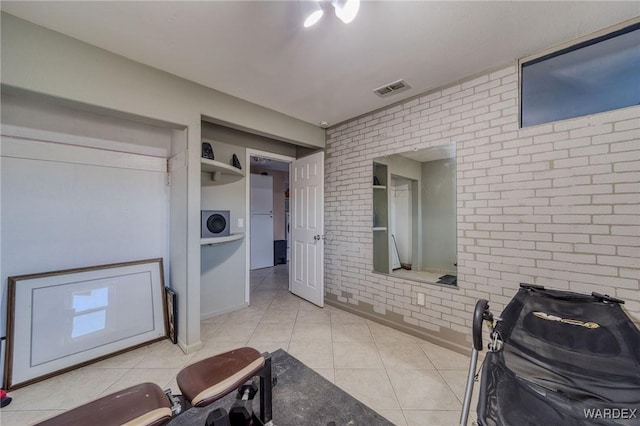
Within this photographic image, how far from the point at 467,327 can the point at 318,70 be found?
270 cm

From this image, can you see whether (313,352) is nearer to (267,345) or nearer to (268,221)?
(267,345)

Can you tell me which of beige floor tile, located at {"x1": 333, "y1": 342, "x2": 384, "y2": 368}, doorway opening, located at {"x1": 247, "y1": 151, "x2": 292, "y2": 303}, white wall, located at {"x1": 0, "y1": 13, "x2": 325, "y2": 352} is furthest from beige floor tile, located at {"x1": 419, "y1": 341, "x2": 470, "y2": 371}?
doorway opening, located at {"x1": 247, "y1": 151, "x2": 292, "y2": 303}

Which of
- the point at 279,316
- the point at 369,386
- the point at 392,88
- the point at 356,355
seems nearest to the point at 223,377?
the point at 369,386

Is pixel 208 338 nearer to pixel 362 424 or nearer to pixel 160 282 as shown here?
pixel 160 282

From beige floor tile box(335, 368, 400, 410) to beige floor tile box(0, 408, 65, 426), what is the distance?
182cm

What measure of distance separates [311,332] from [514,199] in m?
2.29

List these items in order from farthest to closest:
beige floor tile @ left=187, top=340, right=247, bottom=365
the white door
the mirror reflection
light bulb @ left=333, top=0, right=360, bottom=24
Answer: the white door < the mirror reflection < beige floor tile @ left=187, top=340, right=247, bottom=365 < light bulb @ left=333, top=0, right=360, bottom=24

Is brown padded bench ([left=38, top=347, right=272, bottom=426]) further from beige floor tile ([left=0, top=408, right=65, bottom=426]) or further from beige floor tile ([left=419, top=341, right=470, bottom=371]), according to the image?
beige floor tile ([left=419, top=341, right=470, bottom=371])

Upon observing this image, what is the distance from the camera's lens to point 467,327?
214cm

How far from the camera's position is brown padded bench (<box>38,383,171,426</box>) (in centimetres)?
A: 82

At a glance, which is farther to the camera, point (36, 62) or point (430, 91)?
point (430, 91)

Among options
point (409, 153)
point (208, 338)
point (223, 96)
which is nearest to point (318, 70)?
point (223, 96)

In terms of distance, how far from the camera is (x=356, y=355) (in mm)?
2135

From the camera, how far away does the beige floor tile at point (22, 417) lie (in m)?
1.42
